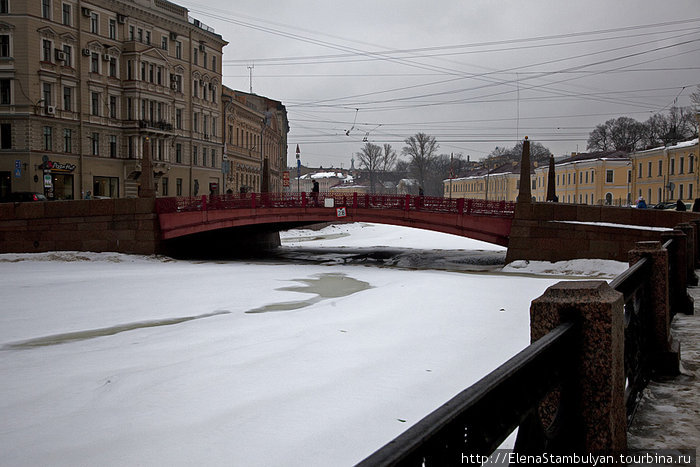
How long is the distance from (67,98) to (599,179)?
5190 cm

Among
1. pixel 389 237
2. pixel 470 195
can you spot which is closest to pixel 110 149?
pixel 389 237

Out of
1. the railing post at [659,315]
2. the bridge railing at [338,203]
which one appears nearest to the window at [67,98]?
the bridge railing at [338,203]

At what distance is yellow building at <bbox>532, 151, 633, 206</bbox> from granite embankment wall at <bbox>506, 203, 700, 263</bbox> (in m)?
41.6

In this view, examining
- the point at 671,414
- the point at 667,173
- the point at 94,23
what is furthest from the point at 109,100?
the point at 667,173

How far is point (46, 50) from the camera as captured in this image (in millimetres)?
36688

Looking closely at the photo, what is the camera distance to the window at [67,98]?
3791cm

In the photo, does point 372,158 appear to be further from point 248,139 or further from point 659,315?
point 659,315

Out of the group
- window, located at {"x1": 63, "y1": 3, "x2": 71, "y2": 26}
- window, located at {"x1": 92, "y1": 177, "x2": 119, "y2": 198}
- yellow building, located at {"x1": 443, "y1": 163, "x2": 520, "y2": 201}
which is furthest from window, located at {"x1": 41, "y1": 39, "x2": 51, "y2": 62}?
yellow building, located at {"x1": 443, "y1": 163, "x2": 520, "y2": 201}

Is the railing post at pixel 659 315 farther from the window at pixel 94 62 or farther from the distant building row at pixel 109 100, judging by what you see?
the window at pixel 94 62

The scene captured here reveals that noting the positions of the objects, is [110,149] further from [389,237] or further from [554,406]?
[554,406]

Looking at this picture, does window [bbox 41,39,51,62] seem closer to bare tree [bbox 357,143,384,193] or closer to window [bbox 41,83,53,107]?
A: window [bbox 41,83,53,107]

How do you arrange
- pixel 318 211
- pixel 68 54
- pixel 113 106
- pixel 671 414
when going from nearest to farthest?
pixel 671 414
pixel 318 211
pixel 68 54
pixel 113 106

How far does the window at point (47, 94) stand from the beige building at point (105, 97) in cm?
6

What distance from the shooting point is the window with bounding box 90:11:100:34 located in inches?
1556
